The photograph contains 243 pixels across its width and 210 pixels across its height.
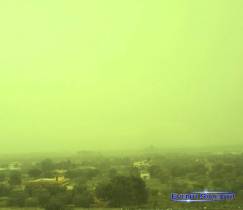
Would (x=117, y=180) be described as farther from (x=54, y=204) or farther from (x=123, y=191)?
(x=54, y=204)

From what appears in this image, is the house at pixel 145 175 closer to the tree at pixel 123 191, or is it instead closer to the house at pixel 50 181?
the tree at pixel 123 191

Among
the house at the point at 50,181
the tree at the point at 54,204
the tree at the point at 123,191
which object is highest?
the house at the point at 50,181

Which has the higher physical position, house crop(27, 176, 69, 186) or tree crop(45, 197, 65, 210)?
house crop(27, 176, 69, 186)

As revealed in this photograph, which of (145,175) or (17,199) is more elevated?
(145,175)

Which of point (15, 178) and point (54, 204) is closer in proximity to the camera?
point (54, 204)

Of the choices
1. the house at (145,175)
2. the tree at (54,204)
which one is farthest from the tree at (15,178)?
the house at (145,175)

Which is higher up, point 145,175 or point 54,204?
point 145,175

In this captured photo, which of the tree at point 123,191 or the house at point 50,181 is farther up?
the house at point 50,181

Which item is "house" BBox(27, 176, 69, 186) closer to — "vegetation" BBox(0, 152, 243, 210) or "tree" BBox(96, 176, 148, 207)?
"vegetation" BBox(0, 152, 243, 210)

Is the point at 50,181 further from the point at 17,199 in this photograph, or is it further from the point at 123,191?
the point at 123,191

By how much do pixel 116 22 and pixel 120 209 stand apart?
6.60 feet

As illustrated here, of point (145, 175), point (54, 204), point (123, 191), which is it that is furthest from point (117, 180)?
point (54, 204)

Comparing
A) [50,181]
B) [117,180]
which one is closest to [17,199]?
[50,181]

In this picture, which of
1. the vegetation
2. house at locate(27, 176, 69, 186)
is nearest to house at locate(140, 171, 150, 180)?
the vegetation
